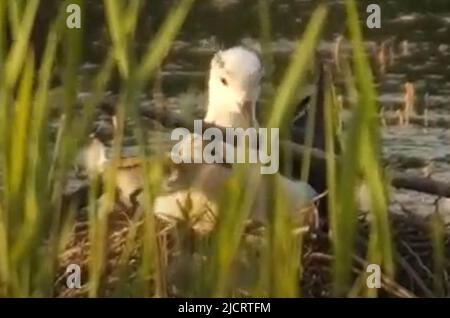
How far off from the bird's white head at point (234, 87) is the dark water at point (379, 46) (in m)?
0.02

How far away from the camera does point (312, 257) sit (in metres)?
1.32

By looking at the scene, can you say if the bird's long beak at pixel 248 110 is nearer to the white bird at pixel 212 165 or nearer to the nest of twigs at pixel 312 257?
the white bird at pixel 212 165

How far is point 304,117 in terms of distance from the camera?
4.10 feet

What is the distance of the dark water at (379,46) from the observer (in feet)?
4.30

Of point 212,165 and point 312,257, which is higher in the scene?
point 212,165

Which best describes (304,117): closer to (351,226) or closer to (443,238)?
(351,226)

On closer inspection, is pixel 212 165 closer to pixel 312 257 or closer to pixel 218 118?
pixel 218 118

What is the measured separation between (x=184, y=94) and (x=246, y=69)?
3.5 inches

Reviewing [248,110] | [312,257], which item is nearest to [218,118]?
[248,110]

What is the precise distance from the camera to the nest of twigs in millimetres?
1298

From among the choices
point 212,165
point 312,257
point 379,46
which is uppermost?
point 379,46

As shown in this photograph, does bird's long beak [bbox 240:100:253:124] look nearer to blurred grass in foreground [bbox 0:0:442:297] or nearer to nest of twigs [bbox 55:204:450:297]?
blurred grass in foreground [bbox 0:0:442:297]

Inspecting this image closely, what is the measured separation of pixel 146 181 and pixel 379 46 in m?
0.36
